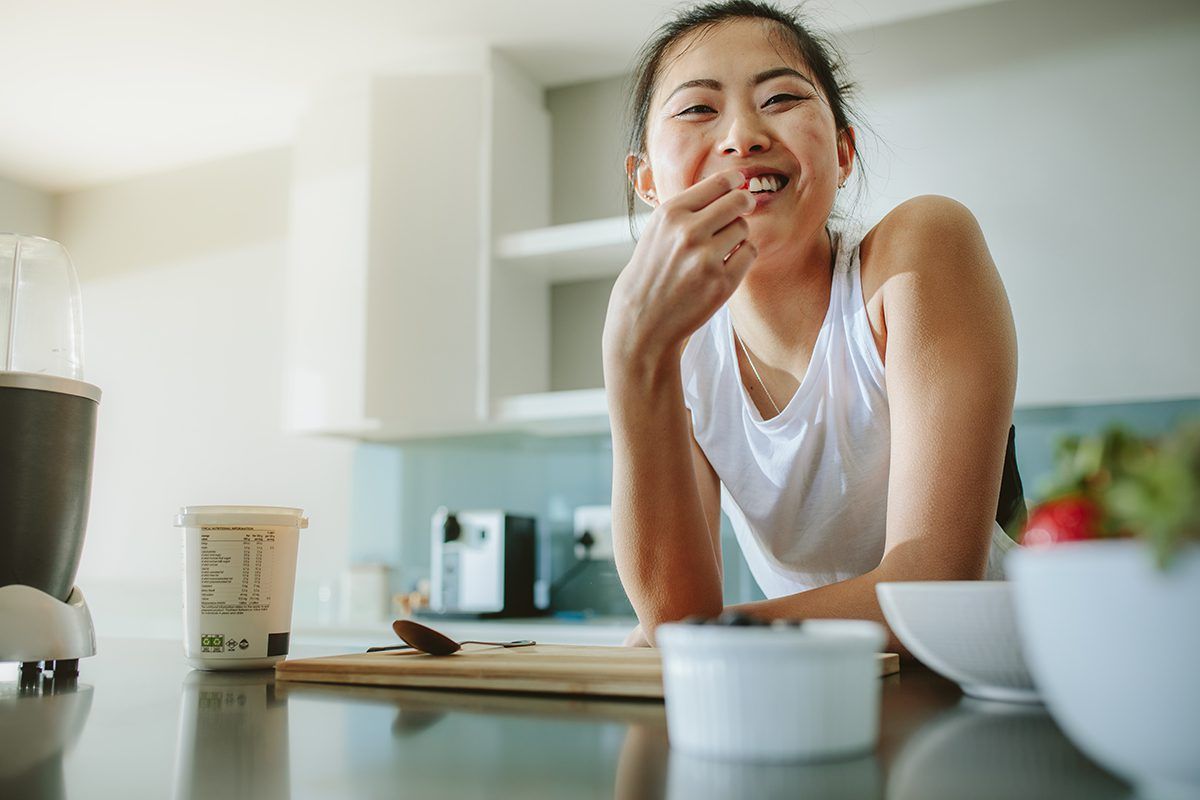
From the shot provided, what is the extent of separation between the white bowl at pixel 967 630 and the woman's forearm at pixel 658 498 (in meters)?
0.39

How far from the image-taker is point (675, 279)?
2.99 feet

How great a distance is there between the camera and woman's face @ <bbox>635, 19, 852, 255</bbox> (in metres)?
1.15

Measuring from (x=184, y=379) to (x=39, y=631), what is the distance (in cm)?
334

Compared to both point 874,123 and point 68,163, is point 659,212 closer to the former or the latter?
point 874,123

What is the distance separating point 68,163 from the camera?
13.1 feet

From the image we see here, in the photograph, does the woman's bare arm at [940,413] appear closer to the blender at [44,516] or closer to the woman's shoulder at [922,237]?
the woman's shoulder at [922,237]

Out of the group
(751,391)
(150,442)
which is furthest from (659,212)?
(150,442)

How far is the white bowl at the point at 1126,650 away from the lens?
32 cm

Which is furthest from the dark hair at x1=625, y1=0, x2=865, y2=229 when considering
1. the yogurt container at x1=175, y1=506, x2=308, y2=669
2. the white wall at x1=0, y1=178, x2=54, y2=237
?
the white wall at x1=0, y1=178, x2=54, y2=237

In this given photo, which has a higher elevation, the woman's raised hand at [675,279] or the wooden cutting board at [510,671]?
the woman's raised hand at [675,279]

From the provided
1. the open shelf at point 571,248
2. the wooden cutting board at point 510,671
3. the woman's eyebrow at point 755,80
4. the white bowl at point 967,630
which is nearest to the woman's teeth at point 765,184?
the woman's eyebrow at point 755,80

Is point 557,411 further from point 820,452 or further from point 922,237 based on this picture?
point 922,237

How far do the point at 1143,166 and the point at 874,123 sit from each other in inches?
27.7

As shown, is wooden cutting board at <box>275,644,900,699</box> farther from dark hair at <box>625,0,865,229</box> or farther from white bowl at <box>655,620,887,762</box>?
dark hair at <box>625,0,865,229</box>
